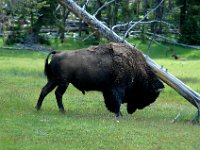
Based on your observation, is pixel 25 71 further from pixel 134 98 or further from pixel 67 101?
pixel 134 98

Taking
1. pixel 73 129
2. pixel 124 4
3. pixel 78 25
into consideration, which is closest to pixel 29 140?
pixel 73 129

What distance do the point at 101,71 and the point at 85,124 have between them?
2.49 m

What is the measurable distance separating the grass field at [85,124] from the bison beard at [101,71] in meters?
0.58

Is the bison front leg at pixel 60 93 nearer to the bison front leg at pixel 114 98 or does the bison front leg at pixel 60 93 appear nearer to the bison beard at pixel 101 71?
the bison beard at pixel 101 71

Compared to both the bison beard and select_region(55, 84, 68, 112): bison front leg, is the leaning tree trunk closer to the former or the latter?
the bison beard

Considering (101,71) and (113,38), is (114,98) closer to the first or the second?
(101,71)

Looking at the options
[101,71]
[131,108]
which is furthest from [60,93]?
[131,108]

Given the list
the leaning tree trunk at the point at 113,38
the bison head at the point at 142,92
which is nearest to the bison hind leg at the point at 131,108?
the bison head at the point at 142,92

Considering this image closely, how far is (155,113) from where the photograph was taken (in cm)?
1628

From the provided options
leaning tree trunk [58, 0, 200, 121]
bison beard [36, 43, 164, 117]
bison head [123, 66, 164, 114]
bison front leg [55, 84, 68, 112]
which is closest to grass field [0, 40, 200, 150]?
bison front leg [55, 84, 68, 112]

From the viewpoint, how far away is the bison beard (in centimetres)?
1490

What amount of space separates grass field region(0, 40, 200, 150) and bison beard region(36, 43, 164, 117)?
0.58 meters

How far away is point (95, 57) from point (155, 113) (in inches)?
96.1

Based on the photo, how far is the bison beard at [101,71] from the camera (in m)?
14.9
